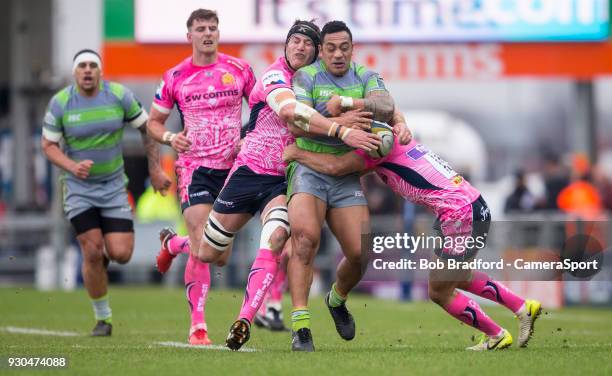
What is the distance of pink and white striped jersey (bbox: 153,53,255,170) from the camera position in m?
11.0

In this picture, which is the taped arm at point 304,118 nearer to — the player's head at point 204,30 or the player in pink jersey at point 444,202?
the player in pink jersey at point 444,202

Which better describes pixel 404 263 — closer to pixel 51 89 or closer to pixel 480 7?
pixel 480 7

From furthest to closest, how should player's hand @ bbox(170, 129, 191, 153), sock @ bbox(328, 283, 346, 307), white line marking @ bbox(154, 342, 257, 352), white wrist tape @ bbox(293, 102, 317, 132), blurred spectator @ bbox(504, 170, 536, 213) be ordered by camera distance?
1. blurred spectator @ bbox(504, 170, 536, 213)
2. player's hand @ bbox(170, 129, 191, 153)
3. sock @ bbox(328, 283, 346, 307)
4. white line marking @ bbox(154, 342, 257, 352)
5. white wrist tape @ bbox(293, 102, 317, 132)

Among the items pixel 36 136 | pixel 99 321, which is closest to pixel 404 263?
pixel 99 321

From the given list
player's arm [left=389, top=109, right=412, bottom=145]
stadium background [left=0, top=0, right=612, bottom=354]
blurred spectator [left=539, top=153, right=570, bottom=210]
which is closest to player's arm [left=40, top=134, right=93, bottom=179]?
player's arm [left=389, top=109, right=412, bottom=145]

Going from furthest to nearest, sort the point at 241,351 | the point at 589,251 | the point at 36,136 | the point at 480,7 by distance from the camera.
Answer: the point at 36,136 < the point at 480,7 < the point at 589,251 < the point at 241,351

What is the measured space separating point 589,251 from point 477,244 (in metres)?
4.39

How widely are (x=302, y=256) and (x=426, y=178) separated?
1016mm

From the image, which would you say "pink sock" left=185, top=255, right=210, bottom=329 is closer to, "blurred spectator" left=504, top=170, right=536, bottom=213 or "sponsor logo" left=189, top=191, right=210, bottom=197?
"sponsor logo" left=189, top=191, right=210, bottom=197

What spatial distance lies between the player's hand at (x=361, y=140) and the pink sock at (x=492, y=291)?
4.13 feet

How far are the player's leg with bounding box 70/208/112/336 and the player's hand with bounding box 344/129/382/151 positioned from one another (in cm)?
366

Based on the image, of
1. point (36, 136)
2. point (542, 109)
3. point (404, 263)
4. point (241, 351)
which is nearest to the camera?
point (241, 351)

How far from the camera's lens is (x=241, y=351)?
9.58 m

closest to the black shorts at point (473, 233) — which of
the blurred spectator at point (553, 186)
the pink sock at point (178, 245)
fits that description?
the pink sock at point (178, 245)
